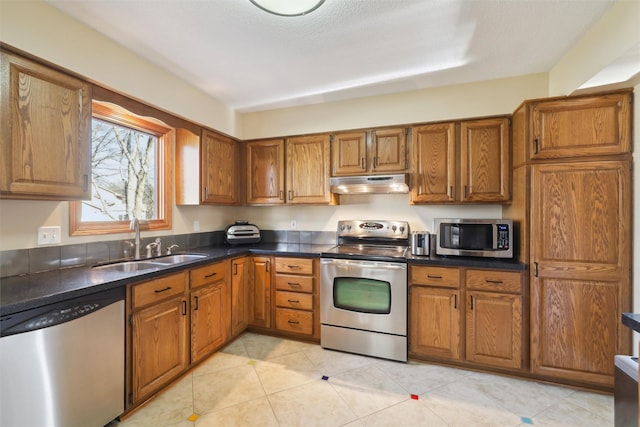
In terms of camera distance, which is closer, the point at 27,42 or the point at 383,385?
the point at 27,42

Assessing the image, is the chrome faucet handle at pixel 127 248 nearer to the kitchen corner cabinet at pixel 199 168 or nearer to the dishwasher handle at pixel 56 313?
the kitchen corner cabinet at pixel 199 168

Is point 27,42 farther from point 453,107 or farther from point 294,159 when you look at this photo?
point 453,107

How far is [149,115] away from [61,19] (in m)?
0.73

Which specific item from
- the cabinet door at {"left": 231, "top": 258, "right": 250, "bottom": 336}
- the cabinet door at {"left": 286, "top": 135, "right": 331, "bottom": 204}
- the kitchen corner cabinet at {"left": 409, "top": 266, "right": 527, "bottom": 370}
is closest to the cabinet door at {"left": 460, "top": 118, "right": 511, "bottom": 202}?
the kitchen corner cabinet at {"left": 409, "top": 266, "right": 527, "bottom": 370}

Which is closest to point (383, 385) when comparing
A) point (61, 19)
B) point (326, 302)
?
point (326, 302)

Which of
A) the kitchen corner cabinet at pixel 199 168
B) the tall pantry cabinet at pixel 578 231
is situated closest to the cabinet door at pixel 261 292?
the kitchen corner cabinet at pixel 199 168

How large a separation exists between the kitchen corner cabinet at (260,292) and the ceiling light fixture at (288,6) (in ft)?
6.83

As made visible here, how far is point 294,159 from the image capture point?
314 centimetres

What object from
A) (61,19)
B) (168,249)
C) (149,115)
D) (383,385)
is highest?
(61,19)

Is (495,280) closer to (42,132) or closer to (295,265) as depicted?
(295,265)

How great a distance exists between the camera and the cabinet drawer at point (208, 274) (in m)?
2.20

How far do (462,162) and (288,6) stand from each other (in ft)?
6.34

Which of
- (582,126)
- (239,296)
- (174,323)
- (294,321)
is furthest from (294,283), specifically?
(582,126)

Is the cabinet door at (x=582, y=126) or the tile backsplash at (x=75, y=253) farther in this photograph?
the cabinet door at (x=582, y=126)
